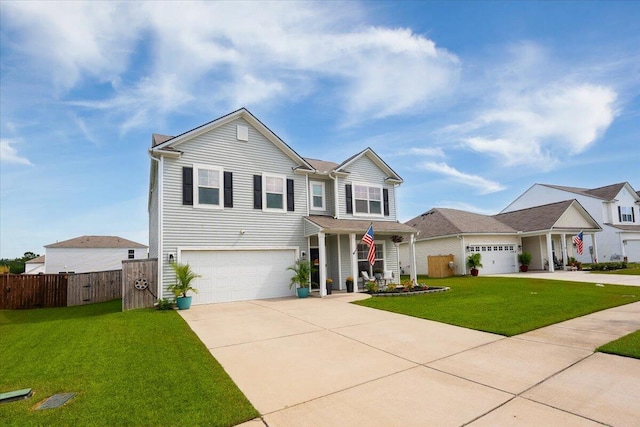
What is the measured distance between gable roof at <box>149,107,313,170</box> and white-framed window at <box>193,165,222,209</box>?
1233 mm

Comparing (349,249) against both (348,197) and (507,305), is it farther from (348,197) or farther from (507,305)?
(507,305)

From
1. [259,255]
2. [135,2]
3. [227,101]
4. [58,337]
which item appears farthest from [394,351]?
[227,101]

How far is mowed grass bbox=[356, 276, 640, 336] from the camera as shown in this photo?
27.5ft

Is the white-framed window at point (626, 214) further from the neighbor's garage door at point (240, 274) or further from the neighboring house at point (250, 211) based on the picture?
the neighbor's garage door at point (240, 274)

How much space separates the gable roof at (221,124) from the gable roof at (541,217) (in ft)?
67.7

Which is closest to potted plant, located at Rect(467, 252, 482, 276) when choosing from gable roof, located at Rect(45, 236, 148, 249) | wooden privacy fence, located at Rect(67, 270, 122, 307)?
wooden privacy fence, located at Rect(67, 270, 122, 307)

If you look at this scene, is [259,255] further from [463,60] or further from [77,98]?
[463,60]

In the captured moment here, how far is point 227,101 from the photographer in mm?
15617

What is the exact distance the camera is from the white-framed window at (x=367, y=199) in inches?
699

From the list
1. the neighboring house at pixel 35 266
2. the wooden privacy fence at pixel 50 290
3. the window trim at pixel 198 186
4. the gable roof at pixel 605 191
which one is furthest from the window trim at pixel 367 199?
the neighboring house at pixel 35 266

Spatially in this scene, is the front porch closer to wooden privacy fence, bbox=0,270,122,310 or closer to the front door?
the front door

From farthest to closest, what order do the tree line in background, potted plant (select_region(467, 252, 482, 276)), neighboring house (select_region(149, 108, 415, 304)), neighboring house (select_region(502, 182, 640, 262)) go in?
neighboring house (select_region(502, 182, 640, 262)) → potted plant (select_region(467, 252, 482, 276)) → the tree line in background → neighboring house (select_region(149, 108, 415, 304))

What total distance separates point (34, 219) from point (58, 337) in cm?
1605

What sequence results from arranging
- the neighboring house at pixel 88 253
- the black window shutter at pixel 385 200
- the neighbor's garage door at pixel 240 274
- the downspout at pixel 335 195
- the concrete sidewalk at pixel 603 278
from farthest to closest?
1. the neighboring house at pixel 88 253
2. the black window shutter at pixel 385 200
3. the downspout at pixel 335 195
4. the concrete sidewalk at pixel 603 278
5. the neighbor's garage door at pixel 240 274
